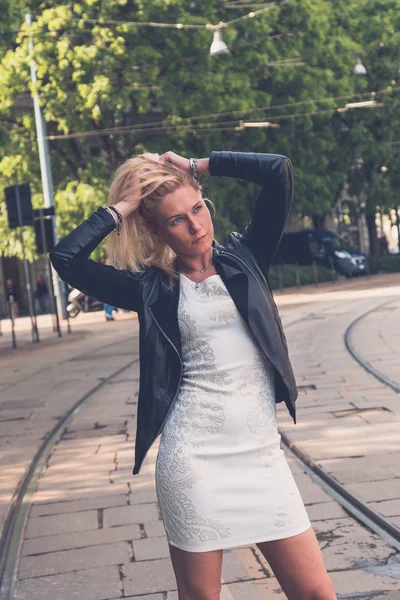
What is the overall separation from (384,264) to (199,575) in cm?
4622

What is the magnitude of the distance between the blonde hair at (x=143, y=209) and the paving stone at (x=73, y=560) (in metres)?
2.48

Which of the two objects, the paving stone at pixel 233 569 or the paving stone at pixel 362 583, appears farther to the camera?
the paving stone at pixel 233 569

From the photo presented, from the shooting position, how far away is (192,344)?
329 cm

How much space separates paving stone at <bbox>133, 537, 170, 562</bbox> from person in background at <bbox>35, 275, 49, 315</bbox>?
111ft

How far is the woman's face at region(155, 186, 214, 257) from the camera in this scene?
3.38 meters

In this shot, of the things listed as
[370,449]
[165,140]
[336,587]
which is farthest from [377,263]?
[336,587]

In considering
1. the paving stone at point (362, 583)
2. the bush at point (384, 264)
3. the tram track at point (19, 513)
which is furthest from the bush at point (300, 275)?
the paving stone at point (362, 583)

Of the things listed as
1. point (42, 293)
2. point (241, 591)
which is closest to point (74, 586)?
point (241, 591)

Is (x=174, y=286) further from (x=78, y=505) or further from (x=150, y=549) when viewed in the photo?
(x=78, y=505)

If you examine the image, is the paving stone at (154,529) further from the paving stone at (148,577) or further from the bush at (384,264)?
the bush at (384,264)

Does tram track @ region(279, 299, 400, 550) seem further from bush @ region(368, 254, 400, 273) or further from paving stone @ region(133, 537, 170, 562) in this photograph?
bush @ region(368, 254, 400, 273)

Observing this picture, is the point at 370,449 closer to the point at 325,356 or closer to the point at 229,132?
the point at 325,356

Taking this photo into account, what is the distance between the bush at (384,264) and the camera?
4842 cm

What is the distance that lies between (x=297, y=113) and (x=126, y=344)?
17.9m
